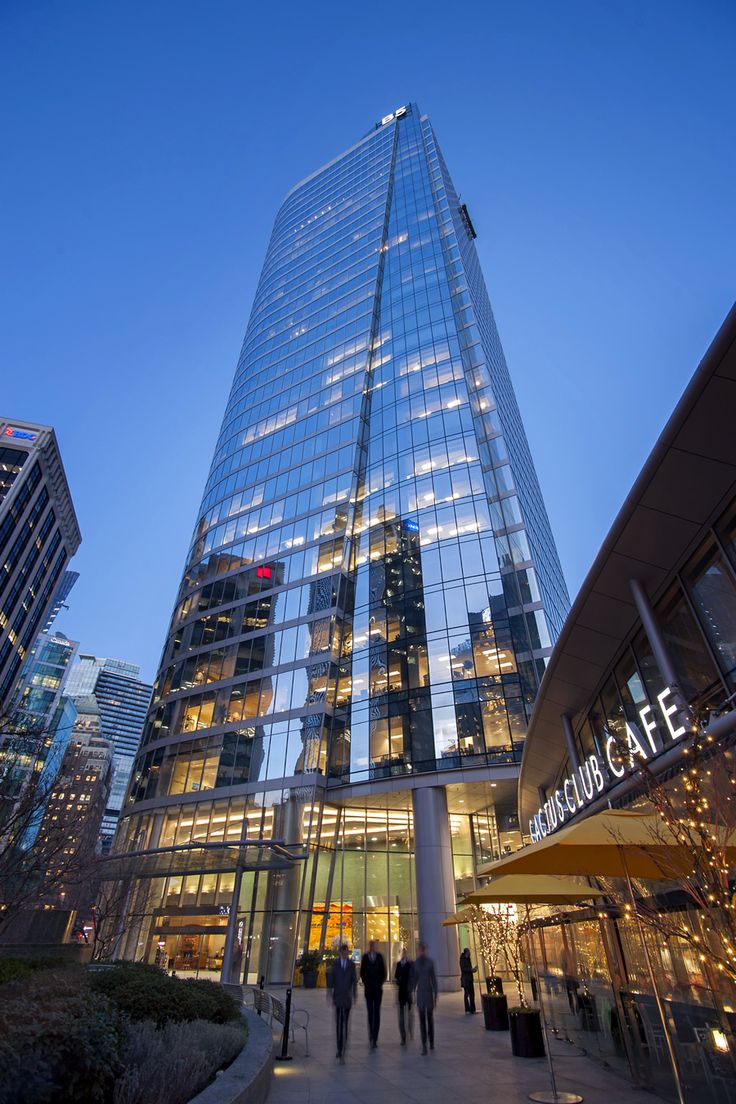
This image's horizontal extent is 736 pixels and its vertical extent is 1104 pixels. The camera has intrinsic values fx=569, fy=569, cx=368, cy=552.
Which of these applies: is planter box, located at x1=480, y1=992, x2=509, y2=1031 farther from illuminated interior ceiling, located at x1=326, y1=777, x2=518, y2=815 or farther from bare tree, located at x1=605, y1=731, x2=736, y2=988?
illuminated interior ceiling, located at x1=326, y1=777, x2=518, y2=815

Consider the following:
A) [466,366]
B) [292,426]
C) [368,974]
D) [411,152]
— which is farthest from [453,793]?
[411,152]

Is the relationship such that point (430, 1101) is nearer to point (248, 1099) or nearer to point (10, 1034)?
point (248, 1099)

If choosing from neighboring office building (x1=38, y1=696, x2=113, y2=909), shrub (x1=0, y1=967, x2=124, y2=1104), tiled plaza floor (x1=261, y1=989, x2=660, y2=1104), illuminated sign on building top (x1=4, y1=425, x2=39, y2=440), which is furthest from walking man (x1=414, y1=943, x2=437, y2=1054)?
illuminated sign on building top (x1=4, y1=425, x2=39, y2=440)

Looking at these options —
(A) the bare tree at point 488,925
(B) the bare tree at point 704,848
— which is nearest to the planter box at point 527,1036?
(B) the bare tree at point 704,848

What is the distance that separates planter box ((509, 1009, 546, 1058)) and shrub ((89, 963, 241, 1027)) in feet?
17.4

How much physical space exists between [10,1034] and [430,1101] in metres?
5.58

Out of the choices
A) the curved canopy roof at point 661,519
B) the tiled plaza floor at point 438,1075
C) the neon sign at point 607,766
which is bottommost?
the tiled plaza floor at point 438,1075

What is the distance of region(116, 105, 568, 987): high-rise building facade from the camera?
1235 inches

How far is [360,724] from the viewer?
1395 inches

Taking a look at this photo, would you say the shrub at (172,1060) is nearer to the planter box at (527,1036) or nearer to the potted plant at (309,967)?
the planter box at (527,1036)

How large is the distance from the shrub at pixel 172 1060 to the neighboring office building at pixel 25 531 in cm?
9268

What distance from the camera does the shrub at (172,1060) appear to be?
227 inches

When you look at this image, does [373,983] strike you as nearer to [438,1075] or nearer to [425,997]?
[425,997]

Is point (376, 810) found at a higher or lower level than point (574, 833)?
higher
